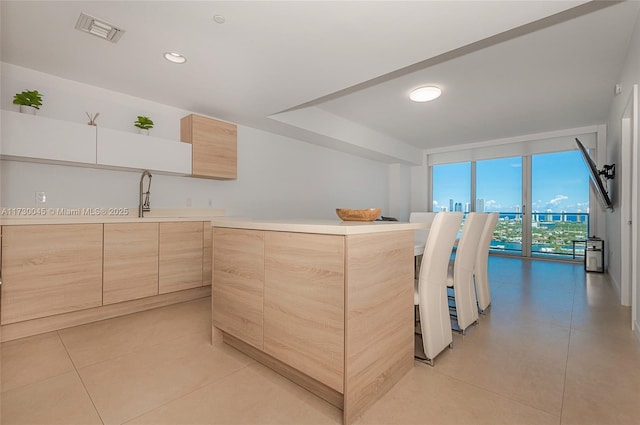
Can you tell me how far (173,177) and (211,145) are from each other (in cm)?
60

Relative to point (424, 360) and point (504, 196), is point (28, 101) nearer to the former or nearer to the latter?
point (424, 360)

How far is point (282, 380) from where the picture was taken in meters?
1.62

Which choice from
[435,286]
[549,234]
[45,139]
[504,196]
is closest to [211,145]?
[45,139]

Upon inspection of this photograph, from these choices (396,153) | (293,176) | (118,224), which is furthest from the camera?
(396,153)

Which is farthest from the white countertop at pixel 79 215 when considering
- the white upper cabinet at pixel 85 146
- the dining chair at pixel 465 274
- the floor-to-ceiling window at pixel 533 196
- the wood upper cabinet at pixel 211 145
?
the floor-to-ceiling window at pixel 533 196

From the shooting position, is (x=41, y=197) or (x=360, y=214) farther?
(x=41, y=197)

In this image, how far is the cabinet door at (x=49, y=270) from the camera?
2164 millimetres

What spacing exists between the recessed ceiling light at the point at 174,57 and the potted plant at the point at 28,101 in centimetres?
119

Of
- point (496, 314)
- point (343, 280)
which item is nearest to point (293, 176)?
point (496, 314)

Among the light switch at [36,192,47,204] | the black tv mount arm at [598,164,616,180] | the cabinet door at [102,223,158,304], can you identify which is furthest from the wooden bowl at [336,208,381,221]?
the black tv mount arm at [598,164,616,180]

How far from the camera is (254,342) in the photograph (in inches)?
66.6

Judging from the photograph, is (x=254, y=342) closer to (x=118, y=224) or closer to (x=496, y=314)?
(x=118, y=224)

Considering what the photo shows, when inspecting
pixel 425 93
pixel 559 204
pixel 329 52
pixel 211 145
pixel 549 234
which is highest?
pixel 425 93

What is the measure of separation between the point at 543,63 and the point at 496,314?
103 inches
